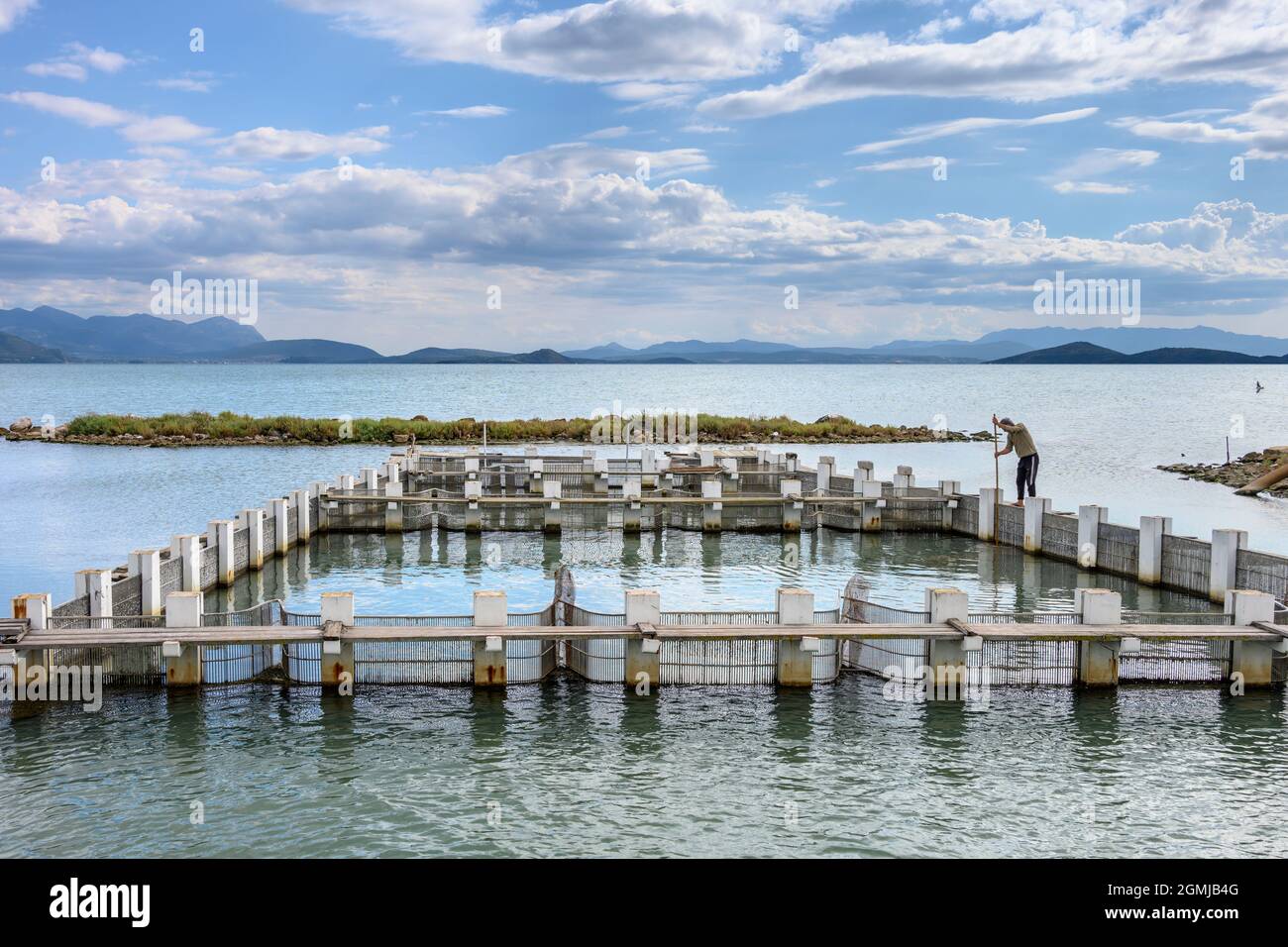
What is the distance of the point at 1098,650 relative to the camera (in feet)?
58.2

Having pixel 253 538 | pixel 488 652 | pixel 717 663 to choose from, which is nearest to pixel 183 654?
Result: pixel 488 652

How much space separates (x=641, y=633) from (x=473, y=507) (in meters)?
18.6

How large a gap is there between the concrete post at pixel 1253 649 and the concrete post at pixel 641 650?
929 cm

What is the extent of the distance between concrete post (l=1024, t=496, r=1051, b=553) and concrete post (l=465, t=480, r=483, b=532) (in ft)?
53.7

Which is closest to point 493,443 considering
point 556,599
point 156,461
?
point 156,461

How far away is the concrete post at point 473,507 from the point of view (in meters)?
34.6

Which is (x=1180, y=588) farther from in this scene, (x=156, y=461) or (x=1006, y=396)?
(x=1006, y=396)

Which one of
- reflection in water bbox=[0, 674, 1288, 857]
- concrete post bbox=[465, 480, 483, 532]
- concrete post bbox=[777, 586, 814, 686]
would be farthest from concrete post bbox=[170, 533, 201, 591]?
concrete post bbox=[777, 586, 814, 686]

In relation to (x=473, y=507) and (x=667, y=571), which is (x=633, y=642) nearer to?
(x=667, y=571)

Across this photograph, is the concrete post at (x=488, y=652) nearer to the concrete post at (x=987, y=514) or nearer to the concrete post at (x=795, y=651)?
the concrete post at (x=795, y=651)

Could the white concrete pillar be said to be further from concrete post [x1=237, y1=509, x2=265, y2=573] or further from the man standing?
the man standing

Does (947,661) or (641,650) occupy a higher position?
(641,650)

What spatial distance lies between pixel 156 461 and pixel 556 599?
162ft

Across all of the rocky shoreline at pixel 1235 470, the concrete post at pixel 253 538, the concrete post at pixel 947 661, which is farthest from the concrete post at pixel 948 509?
the rocky shoreline at pixel 1235 470
